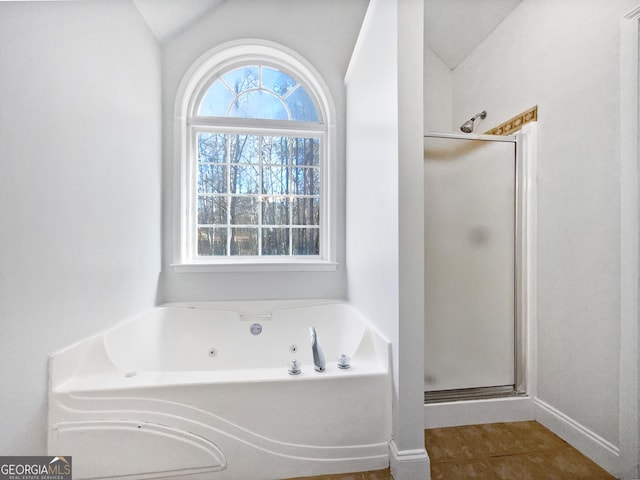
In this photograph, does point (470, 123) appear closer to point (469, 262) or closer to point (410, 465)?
point (469, 262)

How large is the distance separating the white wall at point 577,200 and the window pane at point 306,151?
1429 mm

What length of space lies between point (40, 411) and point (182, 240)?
4.15 ft

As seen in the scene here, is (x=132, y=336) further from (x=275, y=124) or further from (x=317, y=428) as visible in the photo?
(x=275, y=124)

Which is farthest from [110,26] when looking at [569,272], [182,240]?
[569,272]

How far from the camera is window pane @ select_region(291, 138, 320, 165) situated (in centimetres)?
244

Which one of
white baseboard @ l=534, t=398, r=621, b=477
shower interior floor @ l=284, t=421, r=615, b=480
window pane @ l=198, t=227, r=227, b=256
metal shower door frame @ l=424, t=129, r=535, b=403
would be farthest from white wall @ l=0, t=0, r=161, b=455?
white baseboard @ l=534, t=398, r=621, b=477

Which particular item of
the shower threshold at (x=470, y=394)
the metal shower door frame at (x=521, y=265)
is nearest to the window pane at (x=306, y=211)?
the metal shower door frame at (x=521, y=265)

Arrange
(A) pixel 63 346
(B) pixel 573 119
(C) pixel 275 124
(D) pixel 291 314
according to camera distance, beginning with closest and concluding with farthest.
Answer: (A) pixel 63 346 < (B) pixel 573 119 < (D) pixel 291 314 < (C) pixel 275 124

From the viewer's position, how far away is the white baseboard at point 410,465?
121cm

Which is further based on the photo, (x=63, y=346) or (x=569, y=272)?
(x=569, y=272)

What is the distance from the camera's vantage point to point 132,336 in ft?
5.45

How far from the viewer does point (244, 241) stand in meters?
2.39

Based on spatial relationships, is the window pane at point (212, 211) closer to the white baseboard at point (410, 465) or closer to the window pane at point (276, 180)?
the window pane at point (276, 180)

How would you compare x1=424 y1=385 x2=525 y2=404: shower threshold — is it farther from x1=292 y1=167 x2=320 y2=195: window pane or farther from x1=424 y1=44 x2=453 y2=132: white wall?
x1=424 y1=44 x2=453 y2=132: white wall
